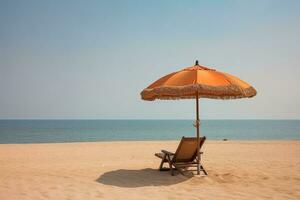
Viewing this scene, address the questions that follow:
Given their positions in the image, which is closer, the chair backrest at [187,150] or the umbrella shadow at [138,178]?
the umbrella shadow at [138,178]

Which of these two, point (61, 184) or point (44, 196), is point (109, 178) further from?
point (44, 196)

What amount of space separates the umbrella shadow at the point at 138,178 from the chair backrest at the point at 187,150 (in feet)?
1.45

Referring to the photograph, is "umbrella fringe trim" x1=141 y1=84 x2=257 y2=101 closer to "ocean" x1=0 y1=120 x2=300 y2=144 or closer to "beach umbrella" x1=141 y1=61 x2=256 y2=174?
"beach umbrella" x1=141 y1=61 x2=256 y2=174

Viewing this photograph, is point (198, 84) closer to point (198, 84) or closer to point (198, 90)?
point (198, 84)

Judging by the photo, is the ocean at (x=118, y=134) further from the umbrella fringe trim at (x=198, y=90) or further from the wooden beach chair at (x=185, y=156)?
the umbrella fringe trim at (x=198, y=90)

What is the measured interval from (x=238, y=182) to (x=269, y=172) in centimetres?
173

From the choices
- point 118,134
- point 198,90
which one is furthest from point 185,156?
point 118,134

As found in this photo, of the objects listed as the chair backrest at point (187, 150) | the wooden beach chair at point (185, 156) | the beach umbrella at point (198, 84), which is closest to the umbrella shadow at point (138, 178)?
the wooden beach chair at point (185, 156)

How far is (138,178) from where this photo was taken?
7652 millimetres

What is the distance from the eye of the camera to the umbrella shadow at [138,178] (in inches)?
277

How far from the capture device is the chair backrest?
7488 millimetres

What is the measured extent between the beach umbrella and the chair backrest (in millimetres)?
413

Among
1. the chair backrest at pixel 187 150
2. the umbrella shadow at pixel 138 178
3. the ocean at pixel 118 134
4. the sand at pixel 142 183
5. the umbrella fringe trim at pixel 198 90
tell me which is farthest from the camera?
the ocean at pixel 118 134

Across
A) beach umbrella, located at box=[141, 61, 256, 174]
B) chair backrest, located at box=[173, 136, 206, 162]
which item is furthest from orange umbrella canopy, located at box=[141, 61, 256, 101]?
chair backrest, located at box=[173, 136, 206, 162]
